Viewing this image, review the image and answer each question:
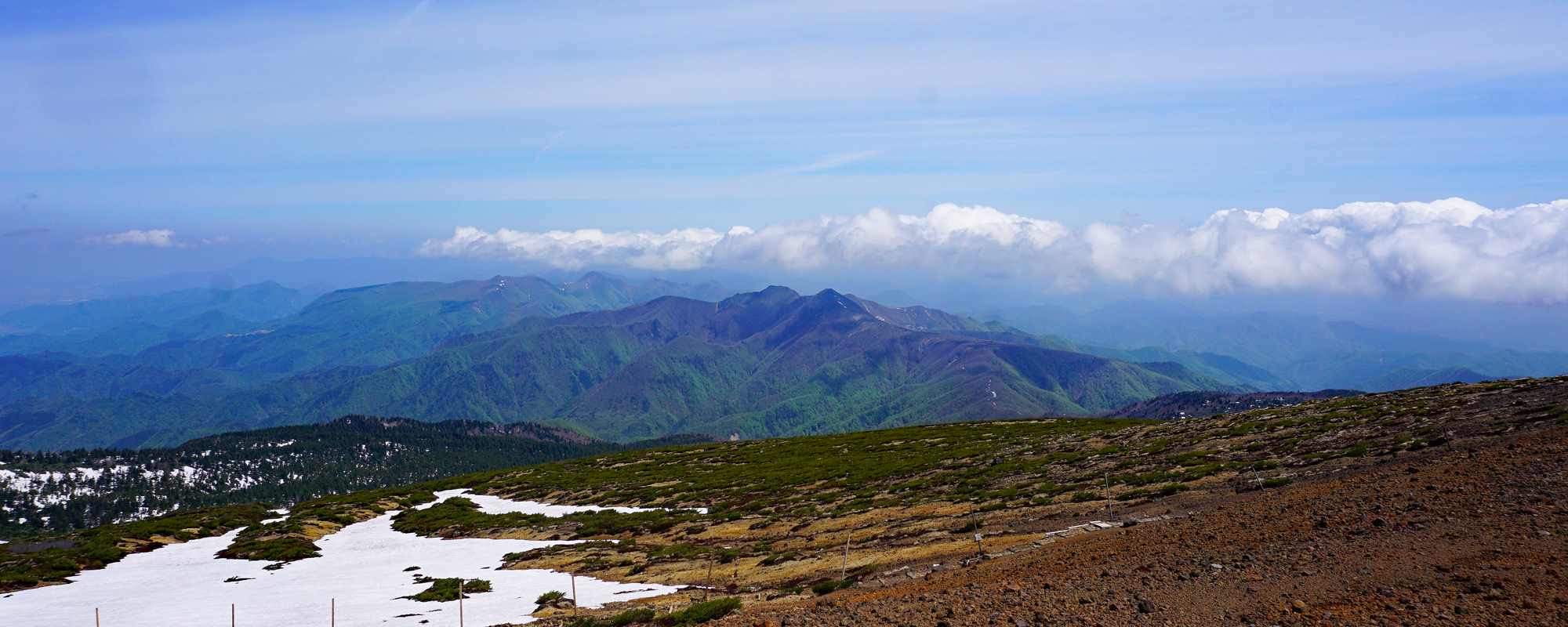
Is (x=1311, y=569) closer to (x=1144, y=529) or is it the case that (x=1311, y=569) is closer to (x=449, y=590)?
(x=1144, y=529)

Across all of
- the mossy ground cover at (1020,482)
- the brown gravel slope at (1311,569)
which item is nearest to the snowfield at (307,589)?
the mossy ground cover at (1020,482)

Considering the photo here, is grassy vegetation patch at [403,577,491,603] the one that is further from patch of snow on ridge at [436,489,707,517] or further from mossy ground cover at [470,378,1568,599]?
patch of snow on ridge at [436,489,707,517]

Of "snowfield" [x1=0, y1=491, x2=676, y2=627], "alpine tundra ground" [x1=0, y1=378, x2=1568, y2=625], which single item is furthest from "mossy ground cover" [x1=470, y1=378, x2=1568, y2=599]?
"snowfield" [x1=0, y1=491, x2=676, y2=627]

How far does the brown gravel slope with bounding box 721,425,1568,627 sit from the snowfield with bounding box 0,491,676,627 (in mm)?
17751

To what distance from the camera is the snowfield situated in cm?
3938

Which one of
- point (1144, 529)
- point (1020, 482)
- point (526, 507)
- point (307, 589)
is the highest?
point (1144, 529)

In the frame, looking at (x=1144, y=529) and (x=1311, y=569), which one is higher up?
(x=1311, y=569)

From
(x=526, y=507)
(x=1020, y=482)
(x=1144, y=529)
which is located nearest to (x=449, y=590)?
(x=1144, y=529)

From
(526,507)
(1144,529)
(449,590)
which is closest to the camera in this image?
(1144,529)

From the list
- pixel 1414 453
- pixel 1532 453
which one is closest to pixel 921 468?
pixel 1414 453

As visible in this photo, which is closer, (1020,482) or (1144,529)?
(1144,529)

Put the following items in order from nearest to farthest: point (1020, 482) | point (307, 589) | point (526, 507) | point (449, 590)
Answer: point (449, 590), point (307, 589), point (1020, 482), point (526, 507)

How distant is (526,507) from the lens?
288 ft

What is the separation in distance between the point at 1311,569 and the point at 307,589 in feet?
166
